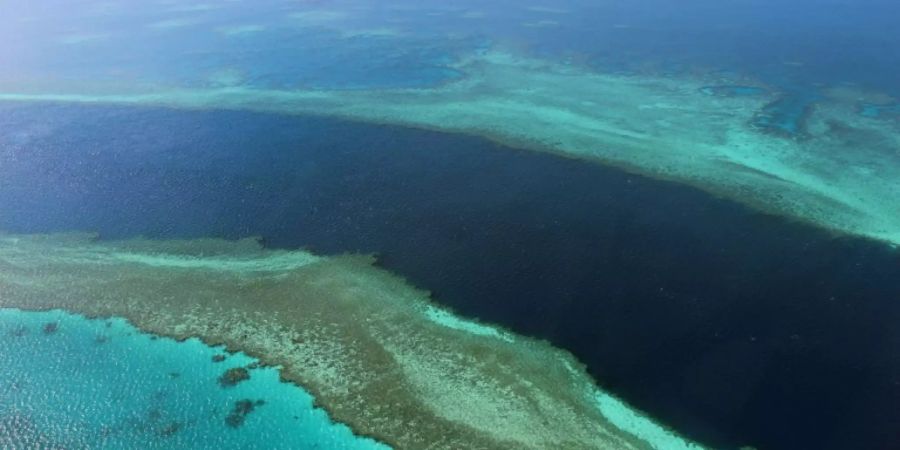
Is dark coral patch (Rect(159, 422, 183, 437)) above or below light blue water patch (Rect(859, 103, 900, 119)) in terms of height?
below

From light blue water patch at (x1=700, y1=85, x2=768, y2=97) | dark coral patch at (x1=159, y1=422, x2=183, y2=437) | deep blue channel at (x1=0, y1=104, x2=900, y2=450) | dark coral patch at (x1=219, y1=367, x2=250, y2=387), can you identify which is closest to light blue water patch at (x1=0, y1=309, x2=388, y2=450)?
dark coral patch at (x1=159, y1=422, x2=183, y2=437)

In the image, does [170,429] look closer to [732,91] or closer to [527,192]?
[527,192]

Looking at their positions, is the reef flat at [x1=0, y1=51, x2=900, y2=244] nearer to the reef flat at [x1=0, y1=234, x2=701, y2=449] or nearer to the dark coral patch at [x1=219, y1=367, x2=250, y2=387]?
the reef flat at [x1=0, y1=234, x2=701, y2=449]

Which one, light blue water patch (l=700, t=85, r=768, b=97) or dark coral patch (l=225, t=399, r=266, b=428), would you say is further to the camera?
light blue water patch (l=700, t=85, r=768, b=97)

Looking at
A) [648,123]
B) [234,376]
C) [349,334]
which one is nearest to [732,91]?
[648,123]

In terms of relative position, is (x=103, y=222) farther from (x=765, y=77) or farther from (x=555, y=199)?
(x=765, y=77)

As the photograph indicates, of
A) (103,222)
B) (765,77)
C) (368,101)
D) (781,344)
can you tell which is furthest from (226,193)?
(765,77)
